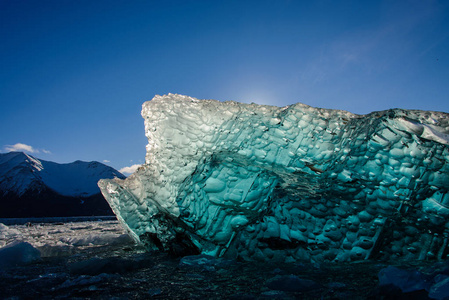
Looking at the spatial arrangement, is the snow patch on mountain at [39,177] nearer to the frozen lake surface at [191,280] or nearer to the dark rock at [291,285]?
the frozen lake surface at [191,280]

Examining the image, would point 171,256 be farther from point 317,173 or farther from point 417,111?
point 417,111

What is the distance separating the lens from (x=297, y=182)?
214cm

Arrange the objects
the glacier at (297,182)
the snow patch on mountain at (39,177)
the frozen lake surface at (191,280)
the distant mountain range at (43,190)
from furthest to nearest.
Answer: the snow patch on mountain at (39,177), the distant mountain range at (43,190), the glacier at (297,182), the frozen lake surface at (191,280)

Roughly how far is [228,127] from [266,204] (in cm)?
85

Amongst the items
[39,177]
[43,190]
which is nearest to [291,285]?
[43,190]

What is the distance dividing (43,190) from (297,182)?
7343 cm

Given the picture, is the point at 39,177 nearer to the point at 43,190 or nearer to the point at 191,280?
the point at 43,190

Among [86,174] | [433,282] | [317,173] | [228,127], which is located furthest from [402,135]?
[86,174]

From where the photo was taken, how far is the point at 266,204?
2.22m

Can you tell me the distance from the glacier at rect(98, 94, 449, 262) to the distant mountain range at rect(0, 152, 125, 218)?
59.5 m

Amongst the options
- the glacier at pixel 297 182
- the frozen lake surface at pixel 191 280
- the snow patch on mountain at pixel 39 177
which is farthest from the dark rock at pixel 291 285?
the snow patch on mountain at pixel 39 177

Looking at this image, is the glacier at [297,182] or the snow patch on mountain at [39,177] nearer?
the glacier at [297,182]

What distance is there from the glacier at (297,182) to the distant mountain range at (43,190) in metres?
59.5

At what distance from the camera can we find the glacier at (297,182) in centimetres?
180
